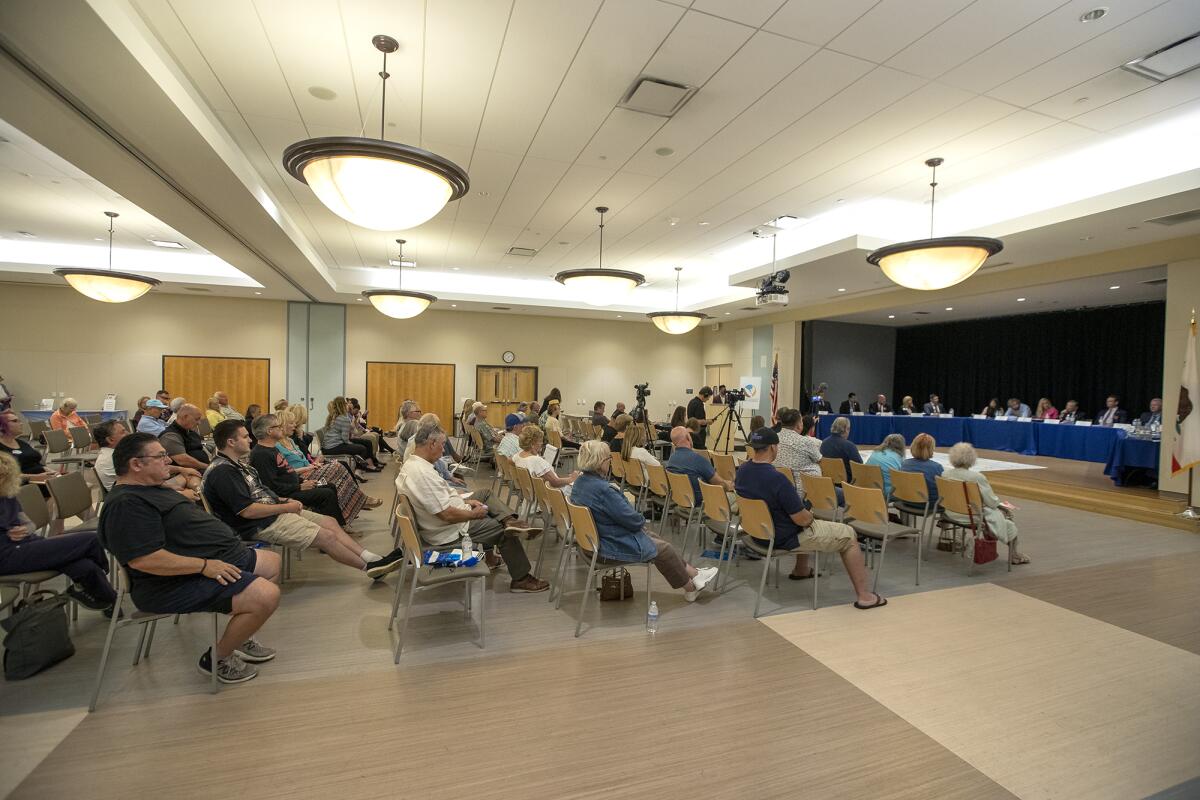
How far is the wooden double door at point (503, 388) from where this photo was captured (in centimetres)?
1524

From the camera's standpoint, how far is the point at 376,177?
342 cm

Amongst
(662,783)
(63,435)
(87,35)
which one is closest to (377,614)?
(662,783)

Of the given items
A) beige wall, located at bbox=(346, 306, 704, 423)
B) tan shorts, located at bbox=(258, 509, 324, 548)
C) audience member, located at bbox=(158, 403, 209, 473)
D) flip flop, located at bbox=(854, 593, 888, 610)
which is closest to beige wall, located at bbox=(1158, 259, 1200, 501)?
flip flop, located at bbox=(854, 593, 888, 610)

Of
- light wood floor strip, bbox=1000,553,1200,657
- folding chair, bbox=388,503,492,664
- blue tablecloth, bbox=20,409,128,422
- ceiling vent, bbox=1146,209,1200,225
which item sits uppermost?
ceiling vent, bbox=1146,209,1200,225

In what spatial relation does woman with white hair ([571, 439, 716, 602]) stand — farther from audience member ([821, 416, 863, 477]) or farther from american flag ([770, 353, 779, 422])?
american flag ([770, 353, 779, 422])

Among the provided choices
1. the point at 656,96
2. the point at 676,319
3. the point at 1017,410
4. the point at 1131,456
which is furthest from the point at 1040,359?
the point at 656,96

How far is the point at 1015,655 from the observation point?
335 centimetres

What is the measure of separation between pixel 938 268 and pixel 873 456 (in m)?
1.95

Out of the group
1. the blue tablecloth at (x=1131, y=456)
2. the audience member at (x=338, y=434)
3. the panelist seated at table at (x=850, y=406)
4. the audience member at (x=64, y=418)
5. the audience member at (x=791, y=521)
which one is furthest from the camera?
the panelist seated at table at (x=850, y=406)

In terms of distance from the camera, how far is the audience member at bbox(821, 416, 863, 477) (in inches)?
235

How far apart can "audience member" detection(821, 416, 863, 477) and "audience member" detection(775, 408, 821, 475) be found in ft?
1.40

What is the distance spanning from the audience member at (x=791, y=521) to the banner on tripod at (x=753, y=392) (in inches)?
399

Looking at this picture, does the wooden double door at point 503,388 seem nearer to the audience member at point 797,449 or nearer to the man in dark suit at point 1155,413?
the audience member at point 797,449

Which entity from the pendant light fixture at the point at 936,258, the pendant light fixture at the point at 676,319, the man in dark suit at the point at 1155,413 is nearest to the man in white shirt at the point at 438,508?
the pendant light fixture at the point at 936,258
